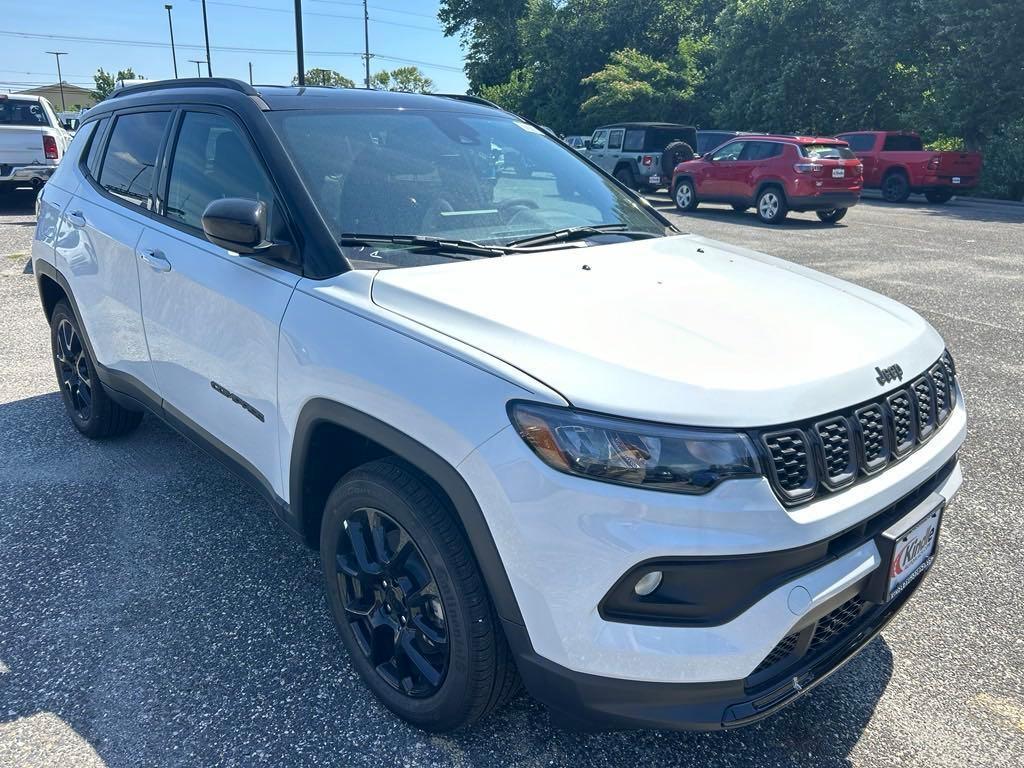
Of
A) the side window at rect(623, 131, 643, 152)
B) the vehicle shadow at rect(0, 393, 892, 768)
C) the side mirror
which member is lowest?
the vehicle shadow at rect(0, 393, 892, 768)

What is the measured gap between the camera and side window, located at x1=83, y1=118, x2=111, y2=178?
398cm

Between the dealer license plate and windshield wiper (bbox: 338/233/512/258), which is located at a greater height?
windshield wiper (bbox: 338/233/512/258)

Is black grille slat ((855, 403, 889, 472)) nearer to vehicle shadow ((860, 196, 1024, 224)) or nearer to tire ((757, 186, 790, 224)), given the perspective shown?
tire ((757, 186, 790, 224))

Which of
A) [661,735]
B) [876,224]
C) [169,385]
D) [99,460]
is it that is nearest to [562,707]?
[661,735]

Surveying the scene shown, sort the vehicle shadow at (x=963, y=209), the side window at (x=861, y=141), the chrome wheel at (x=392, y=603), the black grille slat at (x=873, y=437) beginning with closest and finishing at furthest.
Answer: the black grille slat at (x=873, y=437) → the chrome wheel at (x=392, y=603) → the vehicle shadow at (x=963, y=209) → the side window at (x=861, y=141)

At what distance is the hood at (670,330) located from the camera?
1783 millimetres

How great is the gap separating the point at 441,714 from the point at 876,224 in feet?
51.3

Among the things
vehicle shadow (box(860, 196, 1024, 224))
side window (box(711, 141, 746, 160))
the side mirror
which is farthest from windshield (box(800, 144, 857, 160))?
the side mirror

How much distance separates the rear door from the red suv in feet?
43.7

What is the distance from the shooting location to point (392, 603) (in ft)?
7.61

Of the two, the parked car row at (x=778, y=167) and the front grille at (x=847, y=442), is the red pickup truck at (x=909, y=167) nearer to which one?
the parked car row at (x=778, y=167)

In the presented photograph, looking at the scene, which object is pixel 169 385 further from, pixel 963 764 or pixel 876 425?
pixel 963 764

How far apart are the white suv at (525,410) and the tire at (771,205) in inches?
496

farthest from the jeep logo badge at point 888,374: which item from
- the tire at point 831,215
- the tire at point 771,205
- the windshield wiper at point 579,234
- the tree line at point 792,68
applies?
the tree line at point 792,68
